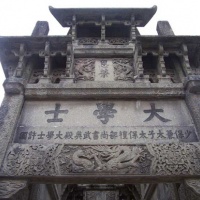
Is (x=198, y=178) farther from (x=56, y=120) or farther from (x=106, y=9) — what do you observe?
(x=106, y=9)

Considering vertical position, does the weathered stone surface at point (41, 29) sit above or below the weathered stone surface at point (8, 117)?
above

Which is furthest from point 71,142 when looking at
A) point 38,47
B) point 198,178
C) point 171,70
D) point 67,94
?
point 171,70

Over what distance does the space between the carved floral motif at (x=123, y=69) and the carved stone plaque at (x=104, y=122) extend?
0.88m

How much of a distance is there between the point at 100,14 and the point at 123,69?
2.07 meters

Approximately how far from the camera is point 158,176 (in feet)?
13.5

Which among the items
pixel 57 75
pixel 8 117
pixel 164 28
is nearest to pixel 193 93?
pixel 164 28

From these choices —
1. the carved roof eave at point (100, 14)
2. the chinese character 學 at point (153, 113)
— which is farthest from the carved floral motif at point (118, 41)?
the chinese character 學 at point (153, 113)

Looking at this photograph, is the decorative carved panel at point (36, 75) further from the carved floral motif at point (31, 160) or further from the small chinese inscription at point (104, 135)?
the carved floral motif at point (31, 160)

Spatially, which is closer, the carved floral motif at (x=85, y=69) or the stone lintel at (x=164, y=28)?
the carved floral motif at (x=85, y=69)

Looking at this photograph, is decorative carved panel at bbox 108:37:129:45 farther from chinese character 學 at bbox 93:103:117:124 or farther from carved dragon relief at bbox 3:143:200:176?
carved dragon relief at bbox 3:143:200:176

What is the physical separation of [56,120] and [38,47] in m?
2.22

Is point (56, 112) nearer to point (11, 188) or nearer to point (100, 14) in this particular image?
point (11, 188)

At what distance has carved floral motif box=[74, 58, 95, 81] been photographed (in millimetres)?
5977

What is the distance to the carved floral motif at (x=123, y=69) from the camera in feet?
19.5
